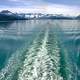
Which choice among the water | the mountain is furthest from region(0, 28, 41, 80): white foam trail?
the mountain

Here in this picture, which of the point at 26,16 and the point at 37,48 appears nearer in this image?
the point at 37,48

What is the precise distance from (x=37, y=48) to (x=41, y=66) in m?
0.20

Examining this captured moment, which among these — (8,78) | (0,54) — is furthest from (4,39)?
(8,78)

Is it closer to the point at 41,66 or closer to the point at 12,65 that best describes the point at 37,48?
the point at 41,66

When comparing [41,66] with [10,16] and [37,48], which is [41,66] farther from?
[10,16]

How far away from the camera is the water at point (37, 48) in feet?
10.0

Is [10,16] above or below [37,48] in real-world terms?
above

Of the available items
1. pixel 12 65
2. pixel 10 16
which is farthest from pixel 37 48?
pixel 10 16

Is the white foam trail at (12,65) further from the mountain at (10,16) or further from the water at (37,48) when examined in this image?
the mountain at (10,16)

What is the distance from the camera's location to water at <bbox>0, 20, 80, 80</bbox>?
10.0 ft

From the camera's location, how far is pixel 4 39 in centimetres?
316

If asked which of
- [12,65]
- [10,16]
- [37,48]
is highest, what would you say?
[10,16]

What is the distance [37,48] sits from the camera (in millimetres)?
3076

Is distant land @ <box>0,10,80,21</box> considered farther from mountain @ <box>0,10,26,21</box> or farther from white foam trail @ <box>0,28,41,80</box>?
white foam trail @ <box>0,28,41,80</box>
